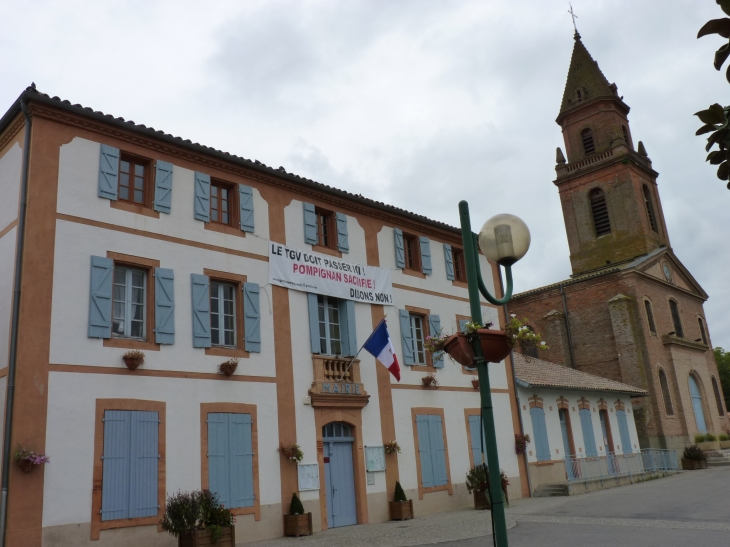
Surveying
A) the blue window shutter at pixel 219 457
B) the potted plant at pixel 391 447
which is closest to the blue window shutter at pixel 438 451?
the potted plant at pixel 391 447

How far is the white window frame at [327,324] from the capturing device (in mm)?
16031

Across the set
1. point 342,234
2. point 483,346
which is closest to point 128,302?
point 342,234

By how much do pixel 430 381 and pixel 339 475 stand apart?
12.8ft

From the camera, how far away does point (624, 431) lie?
26.5m

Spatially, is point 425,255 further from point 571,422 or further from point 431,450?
point 571,422

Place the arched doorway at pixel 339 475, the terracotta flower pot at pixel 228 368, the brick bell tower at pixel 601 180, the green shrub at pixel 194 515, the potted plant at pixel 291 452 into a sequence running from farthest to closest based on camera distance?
the brick bell tower at pixel 601 180 < the arched doorway at pixel 339 475 < the potted plant at pixel 291 452 < the terracotta flower pot at pixel 228 368 < the green shrub at pixel 194 515

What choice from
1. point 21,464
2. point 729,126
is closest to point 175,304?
point 21,464

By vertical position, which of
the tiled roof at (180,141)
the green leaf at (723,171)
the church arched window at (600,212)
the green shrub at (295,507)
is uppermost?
the church arched window at (600,212)

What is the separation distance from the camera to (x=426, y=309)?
739 inches

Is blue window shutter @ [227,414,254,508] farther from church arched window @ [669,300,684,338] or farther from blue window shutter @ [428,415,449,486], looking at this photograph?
church arched window @ [669,300,684,338]

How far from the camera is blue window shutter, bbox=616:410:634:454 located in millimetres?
26134

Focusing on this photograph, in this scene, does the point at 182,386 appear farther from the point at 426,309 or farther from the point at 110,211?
the point at 426,309

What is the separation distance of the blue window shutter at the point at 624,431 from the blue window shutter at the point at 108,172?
832 inches

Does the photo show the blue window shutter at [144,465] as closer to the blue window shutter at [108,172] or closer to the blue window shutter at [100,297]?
the blue window shutter at [100,297]
